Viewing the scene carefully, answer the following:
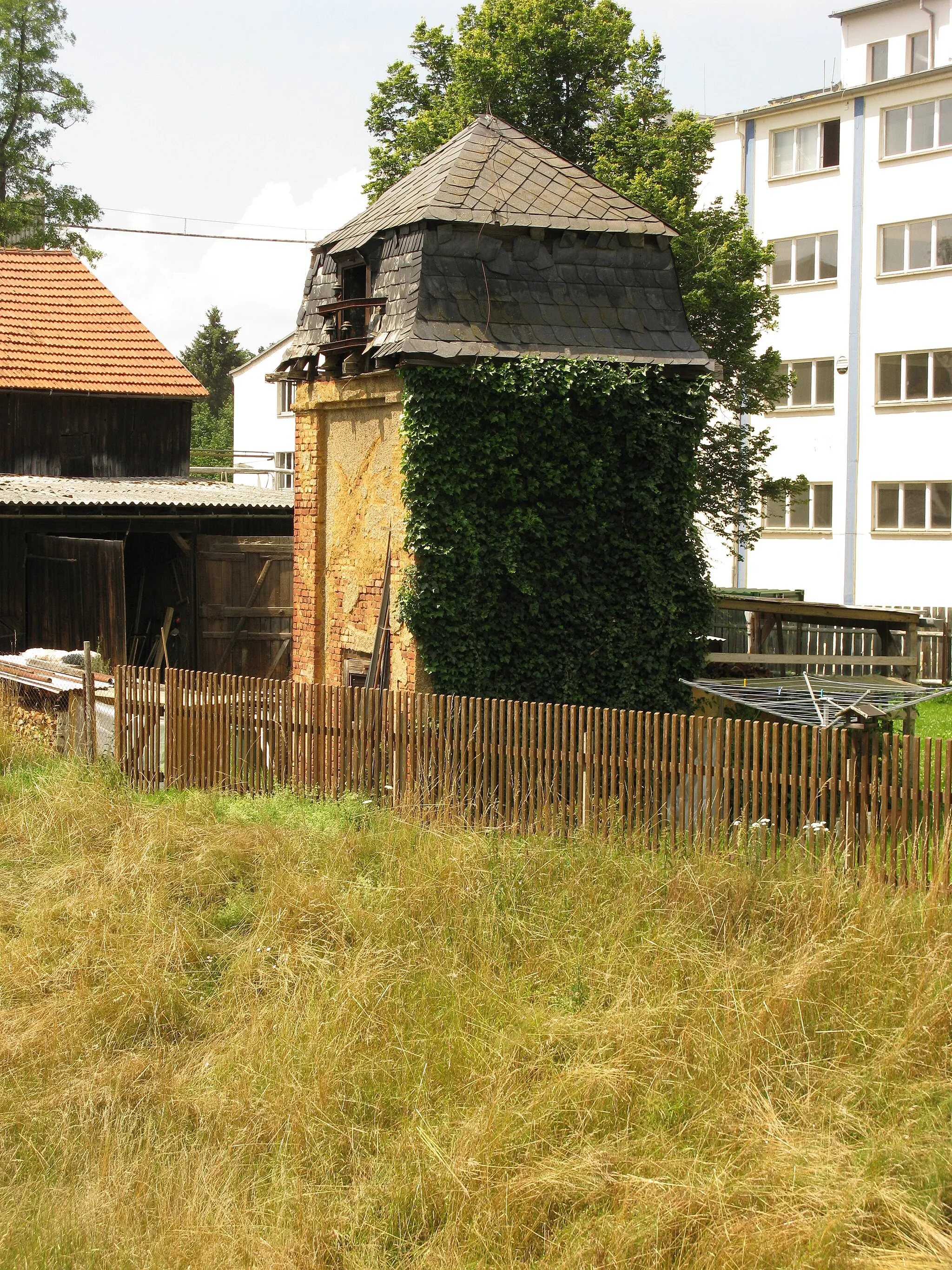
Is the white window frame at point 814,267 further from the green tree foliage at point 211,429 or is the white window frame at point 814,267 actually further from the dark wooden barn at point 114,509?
the green tree foliage at point 211,429

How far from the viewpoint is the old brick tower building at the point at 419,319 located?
1262 centimetres

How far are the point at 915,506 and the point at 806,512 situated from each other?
288cm

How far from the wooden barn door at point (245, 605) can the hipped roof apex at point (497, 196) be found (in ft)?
18.7

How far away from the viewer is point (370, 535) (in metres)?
13.4

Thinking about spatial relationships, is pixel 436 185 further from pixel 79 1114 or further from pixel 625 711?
pixel 79 1114

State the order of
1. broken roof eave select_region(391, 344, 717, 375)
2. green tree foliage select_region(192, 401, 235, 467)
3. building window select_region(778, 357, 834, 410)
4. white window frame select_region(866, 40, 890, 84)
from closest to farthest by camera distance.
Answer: broken roof eave select_region(391, 344, 717, 375) → building window select_region(778, 357, 834, 410) → white window frame select_region(866, 40, 890, 84) → green tree foliage select_region(192, 401, 235, 467)

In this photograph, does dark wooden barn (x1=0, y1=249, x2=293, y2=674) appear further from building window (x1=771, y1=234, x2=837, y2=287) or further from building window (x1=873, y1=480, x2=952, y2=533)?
building window (x1=771, y1=234, x2=837, y2=287)

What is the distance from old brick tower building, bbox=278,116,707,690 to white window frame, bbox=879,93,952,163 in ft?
56.2

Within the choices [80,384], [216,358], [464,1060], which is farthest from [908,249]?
[216,358]

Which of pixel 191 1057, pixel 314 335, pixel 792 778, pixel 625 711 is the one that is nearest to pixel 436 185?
pixel 314 335

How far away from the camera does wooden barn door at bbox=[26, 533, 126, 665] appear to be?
17875 mm

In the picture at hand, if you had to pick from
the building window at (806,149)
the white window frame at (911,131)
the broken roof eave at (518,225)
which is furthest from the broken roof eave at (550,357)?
the building window at (806,149)

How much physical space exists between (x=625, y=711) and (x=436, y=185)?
649cm

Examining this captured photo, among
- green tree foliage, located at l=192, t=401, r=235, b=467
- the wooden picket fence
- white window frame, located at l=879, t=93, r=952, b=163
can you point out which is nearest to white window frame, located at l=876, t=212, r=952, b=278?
white window frame, located at l=879, t=93, r=952, b=163
